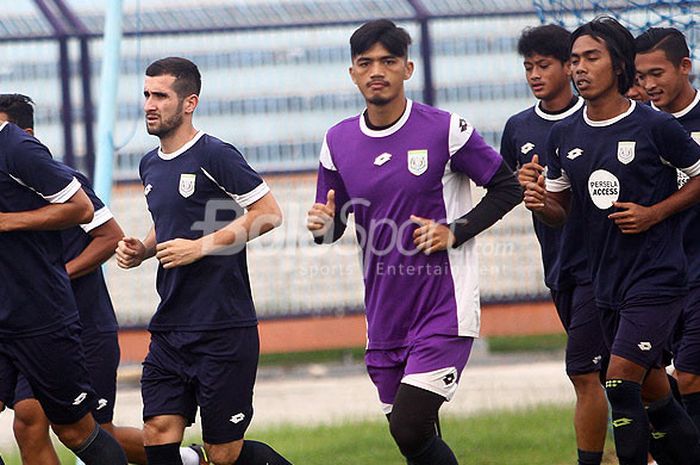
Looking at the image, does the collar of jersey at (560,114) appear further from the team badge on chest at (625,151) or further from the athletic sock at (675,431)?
the athletic sock at (675,431)

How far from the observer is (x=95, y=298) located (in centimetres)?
848

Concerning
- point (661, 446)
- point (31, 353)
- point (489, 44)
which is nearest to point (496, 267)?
point (489, 44)

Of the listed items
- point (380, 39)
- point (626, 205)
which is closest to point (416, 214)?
point (380, 39)

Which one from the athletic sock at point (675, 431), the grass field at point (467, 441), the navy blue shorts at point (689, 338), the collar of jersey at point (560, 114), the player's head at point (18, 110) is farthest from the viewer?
the grass field at point (467, 441)

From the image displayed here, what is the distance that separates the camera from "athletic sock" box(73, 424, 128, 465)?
7645 millimetres

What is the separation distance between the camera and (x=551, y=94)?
8.58 meters

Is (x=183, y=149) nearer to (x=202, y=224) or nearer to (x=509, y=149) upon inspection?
(x=202, y=224)

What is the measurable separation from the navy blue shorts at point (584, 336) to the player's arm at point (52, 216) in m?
2.55

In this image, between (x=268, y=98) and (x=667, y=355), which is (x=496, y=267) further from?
(x=667, y=355)


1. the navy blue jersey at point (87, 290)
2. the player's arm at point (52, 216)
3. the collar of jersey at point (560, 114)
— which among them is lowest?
the navy blue jersey at point (87, 290)

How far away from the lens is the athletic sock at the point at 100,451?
764 centimetres

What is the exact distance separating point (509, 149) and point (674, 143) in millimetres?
1599

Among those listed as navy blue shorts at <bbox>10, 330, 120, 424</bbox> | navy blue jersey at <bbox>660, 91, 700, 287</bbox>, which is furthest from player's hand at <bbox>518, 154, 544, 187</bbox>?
navy blue shorts at <bbox>10, 330, 120, 424</bbox>

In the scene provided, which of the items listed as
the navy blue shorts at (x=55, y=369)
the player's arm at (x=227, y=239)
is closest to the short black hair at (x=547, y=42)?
the player's arm at (x=227, y=239)
